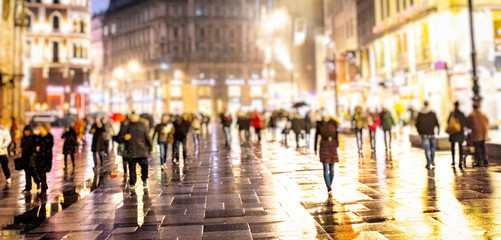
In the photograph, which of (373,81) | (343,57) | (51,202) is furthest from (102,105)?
(51,202)

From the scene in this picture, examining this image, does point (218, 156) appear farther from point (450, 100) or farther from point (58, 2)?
point (58, 2)

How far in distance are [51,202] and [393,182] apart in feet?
23.6

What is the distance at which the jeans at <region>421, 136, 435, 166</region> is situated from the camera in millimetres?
12414

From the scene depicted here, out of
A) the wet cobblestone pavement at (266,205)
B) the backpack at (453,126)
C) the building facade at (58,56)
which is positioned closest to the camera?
the wet cobblestone pavement at (266,205)

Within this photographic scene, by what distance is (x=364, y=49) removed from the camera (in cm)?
4631

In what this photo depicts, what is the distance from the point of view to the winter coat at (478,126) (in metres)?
12.4

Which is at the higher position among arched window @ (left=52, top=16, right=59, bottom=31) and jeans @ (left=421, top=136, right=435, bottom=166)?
arched window @ (left=52, top=16, right=59, bottom=31)

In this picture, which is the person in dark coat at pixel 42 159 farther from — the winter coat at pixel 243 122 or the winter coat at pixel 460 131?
the winter coat at pixel 243 122

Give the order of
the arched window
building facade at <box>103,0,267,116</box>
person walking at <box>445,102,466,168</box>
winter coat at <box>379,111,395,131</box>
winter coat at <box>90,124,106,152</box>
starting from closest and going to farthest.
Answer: person walking at <box>445,102,466,168</box>, winter coat at <box>90,124,106,152</box>, winter coat at <box>379,111,395,131</box>, the arched window, building facade at <box>103,0,267,116</box>

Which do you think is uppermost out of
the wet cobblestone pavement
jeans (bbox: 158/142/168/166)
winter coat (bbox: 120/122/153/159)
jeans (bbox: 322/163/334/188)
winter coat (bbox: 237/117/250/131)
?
winter coat (bbox: 237/117/250/131)

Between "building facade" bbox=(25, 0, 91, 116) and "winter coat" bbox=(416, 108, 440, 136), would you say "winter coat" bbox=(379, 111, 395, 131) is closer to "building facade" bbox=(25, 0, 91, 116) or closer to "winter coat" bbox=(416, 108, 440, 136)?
"winter coat" bbox=(416, 108, 440, 136)

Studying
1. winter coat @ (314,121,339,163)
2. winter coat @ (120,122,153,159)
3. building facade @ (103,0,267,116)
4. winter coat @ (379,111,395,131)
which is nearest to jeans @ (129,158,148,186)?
winter coat @ (120,122,153,159)

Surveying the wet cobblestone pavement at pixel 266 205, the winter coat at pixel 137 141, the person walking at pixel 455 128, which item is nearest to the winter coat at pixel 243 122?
the wet cobblestone pavement at pixel 266 205

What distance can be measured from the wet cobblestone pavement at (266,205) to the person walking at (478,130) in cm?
55
